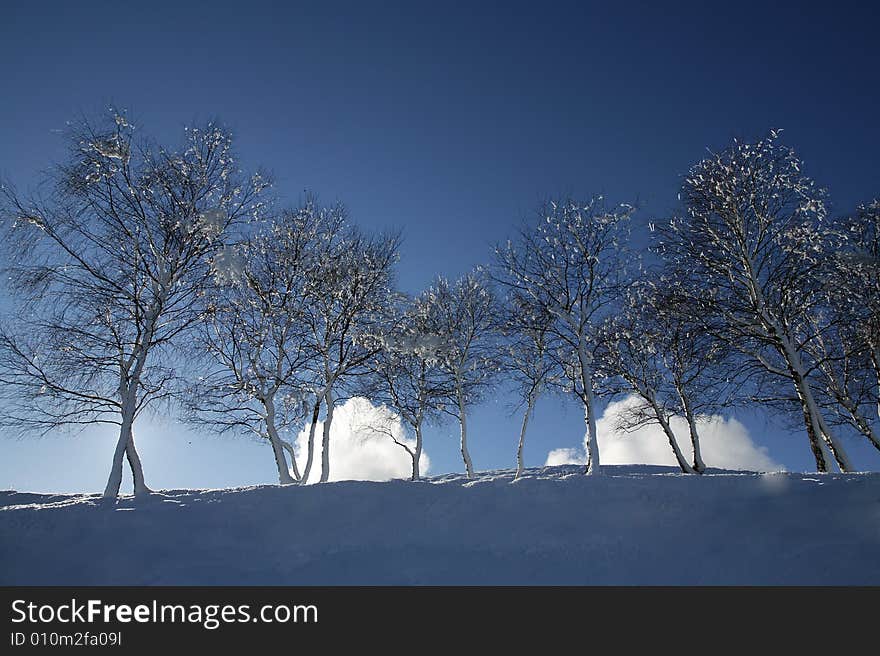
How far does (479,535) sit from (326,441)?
10.2 metres

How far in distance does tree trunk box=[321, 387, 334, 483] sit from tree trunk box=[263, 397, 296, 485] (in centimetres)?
129

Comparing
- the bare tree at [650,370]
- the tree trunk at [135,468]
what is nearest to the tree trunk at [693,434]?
the bare tree at [650,370]

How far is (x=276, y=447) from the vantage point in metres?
16.0

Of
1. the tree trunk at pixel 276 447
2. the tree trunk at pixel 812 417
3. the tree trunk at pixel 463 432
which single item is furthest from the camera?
the tree trunk at pixel 463 432

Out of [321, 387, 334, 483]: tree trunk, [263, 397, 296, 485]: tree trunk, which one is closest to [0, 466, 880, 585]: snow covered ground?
[263, 397, 296, 485]: tree trunk

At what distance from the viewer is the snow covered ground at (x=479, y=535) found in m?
7.11

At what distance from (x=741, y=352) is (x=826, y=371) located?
752cm

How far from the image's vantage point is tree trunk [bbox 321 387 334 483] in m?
16.9

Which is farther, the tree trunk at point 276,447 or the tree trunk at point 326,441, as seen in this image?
the tree trunk at point 326,441

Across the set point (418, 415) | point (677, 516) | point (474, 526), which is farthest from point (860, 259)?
point (418, 415)

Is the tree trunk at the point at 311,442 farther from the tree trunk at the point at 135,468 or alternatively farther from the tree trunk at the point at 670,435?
the tree trunk at the point at 670,435

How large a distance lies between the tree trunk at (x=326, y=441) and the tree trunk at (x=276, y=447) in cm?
129

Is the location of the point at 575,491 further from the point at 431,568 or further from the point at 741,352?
the point at 741,352

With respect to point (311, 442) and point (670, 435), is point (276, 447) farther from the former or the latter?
point (670, 435)
